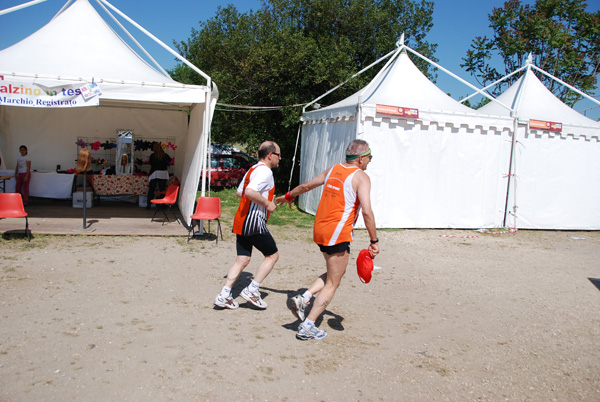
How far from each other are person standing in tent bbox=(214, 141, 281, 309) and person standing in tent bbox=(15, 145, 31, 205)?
8.61 metres

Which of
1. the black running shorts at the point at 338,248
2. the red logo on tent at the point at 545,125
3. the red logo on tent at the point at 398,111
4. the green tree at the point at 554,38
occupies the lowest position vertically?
the black running shorts at the point at 338,248

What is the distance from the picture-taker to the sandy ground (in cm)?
324

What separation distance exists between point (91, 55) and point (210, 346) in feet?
24.0

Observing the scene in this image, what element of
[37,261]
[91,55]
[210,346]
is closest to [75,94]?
[91,55]

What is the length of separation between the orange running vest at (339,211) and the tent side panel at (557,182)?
8.39m

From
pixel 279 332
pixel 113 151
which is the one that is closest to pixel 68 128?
pixel 113 151

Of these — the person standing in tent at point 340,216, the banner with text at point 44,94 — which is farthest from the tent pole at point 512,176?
the banner with text at point 44,94

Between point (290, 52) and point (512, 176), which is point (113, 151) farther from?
point (512, 176)

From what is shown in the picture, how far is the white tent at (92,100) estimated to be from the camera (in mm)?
7707

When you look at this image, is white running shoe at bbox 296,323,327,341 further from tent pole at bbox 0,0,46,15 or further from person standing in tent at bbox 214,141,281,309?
tent pole at bbox 0,0,46,15

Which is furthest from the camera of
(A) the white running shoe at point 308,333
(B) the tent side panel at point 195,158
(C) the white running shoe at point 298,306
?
(B) the tent side panel at point 195,158

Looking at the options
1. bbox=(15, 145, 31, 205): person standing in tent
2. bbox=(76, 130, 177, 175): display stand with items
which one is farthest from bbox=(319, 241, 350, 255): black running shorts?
bbox=(15, 145, 31, 205): person standing in tent

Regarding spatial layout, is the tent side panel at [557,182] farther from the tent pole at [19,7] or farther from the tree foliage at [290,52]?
the tent pole at [19,7]

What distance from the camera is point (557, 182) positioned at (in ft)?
36.7
